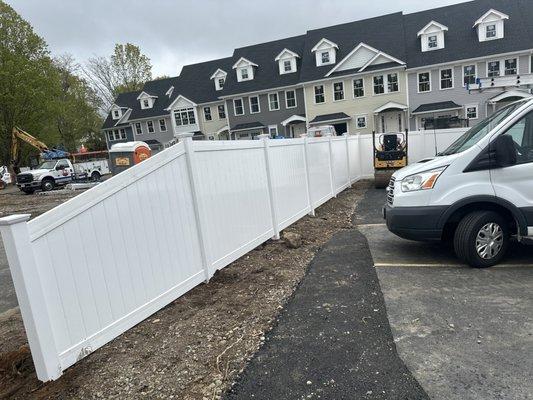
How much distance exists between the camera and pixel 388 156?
1450 centimetres

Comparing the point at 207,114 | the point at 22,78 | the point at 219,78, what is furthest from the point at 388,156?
the point at 22,78

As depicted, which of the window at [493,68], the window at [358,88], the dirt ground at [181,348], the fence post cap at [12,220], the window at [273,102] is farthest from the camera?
the window at [273,102]

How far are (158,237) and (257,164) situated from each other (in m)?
2.73

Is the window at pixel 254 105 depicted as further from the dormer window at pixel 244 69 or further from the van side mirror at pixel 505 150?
the van side mirror at pixel 505 150

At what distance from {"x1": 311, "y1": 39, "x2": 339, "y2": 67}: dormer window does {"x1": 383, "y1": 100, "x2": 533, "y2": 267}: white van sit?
96.3 ft

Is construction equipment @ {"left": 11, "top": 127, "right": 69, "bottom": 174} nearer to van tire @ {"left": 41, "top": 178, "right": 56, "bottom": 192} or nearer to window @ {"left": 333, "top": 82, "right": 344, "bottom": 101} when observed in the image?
van tire @ {"left": 41, "top": 178, "right": 56, "bottom": 192}

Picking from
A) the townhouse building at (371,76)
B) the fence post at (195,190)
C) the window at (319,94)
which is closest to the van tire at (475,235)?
the fence post at (195,190)

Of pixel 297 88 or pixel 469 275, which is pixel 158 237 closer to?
pixel 469 275

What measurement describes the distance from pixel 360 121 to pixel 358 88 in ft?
8.93

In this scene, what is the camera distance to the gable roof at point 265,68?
3472 cm

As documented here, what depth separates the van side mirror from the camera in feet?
15.6

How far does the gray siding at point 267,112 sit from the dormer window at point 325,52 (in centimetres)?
310

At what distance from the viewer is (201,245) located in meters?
4.88

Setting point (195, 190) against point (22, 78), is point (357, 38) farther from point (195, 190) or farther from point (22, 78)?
point (195, 190)
